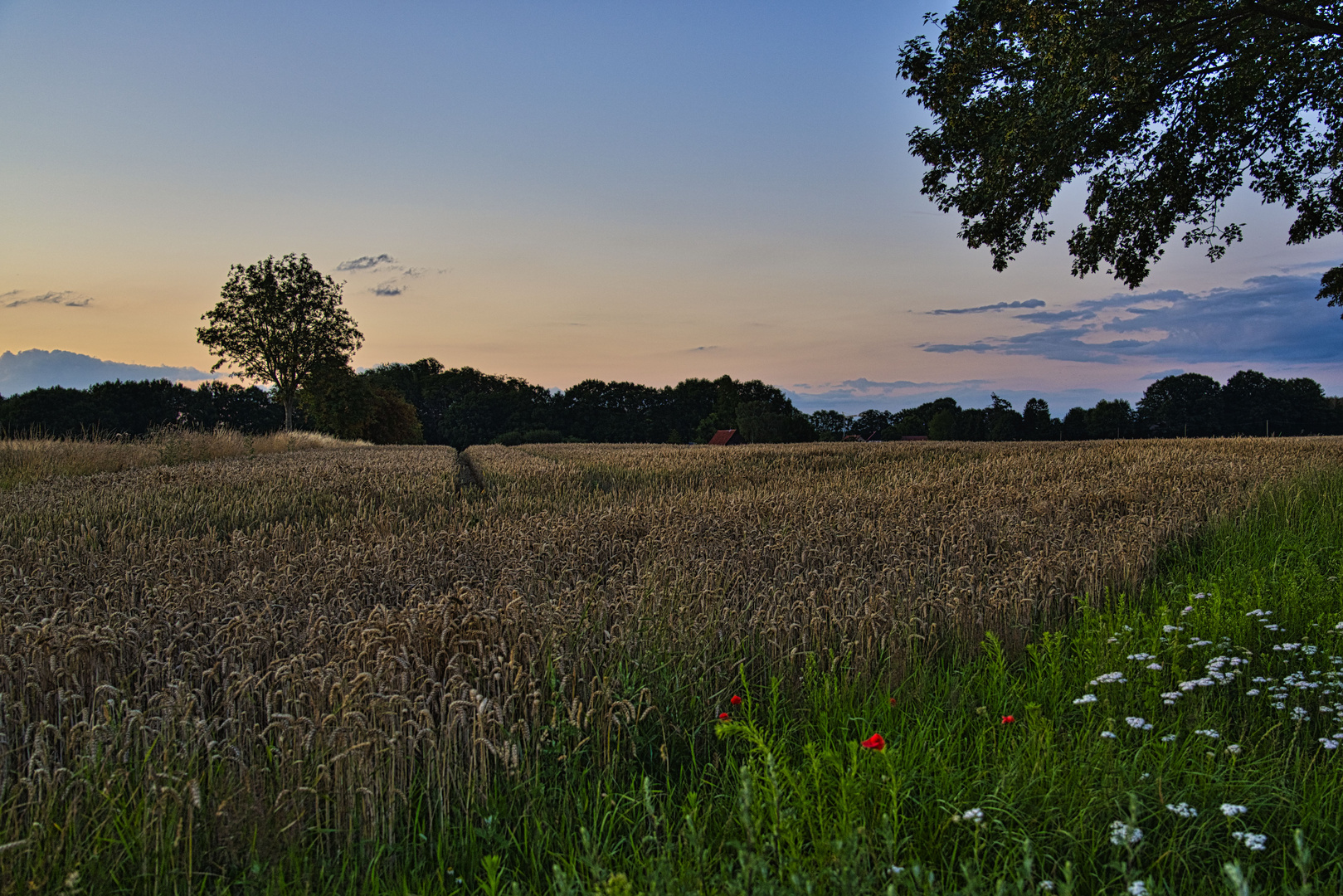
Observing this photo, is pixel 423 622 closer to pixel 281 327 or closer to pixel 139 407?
pixel 281 327

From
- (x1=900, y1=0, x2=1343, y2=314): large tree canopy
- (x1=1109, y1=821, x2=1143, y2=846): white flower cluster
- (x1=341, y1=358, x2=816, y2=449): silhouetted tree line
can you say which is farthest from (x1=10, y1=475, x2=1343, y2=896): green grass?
(x1=341, y1=358, x2=816, y2=449): silhouetted tree line

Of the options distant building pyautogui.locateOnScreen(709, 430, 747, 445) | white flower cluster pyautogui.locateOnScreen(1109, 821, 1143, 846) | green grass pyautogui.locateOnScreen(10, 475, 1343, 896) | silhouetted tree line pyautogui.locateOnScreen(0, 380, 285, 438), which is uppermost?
silhouetted tree line pyautogui.locateOnScreen(0, 380, 285, 438)

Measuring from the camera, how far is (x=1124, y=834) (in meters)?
1.76

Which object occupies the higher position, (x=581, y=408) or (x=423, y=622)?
(x=581, y=408)

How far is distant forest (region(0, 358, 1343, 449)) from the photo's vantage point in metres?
64.6

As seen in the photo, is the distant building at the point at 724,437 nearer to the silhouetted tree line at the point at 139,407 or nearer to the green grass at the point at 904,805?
the silhouetted tree line at the point at 139,407

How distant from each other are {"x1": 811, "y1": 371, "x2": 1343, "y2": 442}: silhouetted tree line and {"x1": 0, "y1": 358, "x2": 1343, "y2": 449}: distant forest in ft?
0.43

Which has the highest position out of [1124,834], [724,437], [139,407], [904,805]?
[139,407]

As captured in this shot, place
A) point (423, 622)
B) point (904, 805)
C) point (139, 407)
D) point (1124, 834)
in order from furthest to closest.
Answer: point (139, 407) < point (423, 622) < point (904, 805) < point (1124, 834)

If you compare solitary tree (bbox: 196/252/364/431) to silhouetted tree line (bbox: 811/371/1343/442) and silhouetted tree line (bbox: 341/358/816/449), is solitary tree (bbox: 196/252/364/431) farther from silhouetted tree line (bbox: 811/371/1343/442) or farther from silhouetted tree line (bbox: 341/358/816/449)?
silhouetted tree line (bbox: 811/371/1343/442)

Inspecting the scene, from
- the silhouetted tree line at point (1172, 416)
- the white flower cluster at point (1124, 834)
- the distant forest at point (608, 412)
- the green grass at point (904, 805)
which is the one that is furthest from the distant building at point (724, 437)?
the white flower cluster at point (1124, 834)

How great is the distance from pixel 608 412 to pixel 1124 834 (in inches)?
4003

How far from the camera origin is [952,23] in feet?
48.8

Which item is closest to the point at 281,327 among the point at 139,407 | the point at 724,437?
the point at 139,407
